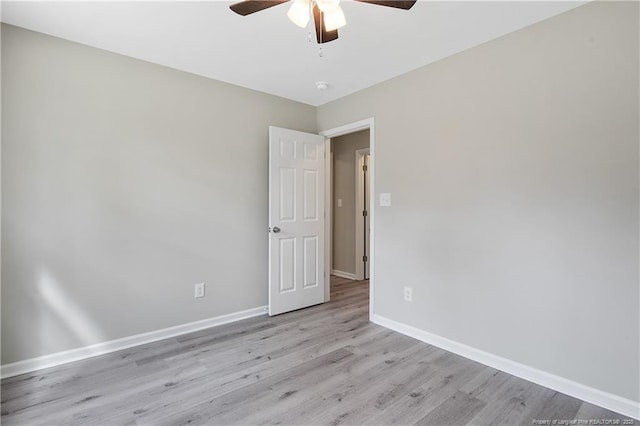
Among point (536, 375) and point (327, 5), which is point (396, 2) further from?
point (536, 375)

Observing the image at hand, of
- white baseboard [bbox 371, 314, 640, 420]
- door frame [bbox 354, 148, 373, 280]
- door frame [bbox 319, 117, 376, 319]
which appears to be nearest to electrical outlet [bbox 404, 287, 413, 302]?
white baseboard [bbox 371, 314, 640, 420]

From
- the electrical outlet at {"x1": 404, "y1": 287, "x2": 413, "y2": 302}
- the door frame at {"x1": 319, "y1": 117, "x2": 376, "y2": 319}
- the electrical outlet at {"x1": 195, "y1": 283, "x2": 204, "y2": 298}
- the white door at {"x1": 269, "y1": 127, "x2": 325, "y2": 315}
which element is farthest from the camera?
the white door at {"x1": 269, "y1": 127, "x2": 325, "y2": 315}

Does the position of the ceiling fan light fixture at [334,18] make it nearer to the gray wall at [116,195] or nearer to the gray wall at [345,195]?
the gray wall at [116,195]

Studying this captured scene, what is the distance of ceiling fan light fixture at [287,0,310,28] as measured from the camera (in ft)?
5.30

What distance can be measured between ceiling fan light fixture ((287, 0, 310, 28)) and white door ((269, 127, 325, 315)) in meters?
1.66

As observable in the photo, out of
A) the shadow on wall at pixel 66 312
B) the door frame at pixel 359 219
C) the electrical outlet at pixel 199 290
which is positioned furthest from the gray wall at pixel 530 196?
the shadow on wall at pixel 66 312

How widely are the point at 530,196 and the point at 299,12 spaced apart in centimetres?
184

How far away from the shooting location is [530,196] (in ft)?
6.96

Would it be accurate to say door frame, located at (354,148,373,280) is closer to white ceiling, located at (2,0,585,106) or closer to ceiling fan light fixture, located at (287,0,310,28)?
white ceiling, located at (2,0,585,106)

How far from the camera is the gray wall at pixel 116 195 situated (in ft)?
7.14

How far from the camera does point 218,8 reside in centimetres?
196

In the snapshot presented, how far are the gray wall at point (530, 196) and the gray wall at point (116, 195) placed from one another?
1.61 m

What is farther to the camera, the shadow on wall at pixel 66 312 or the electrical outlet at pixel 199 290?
the electrical outlet at pixel 199 290

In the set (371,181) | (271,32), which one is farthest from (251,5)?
(371,181)
